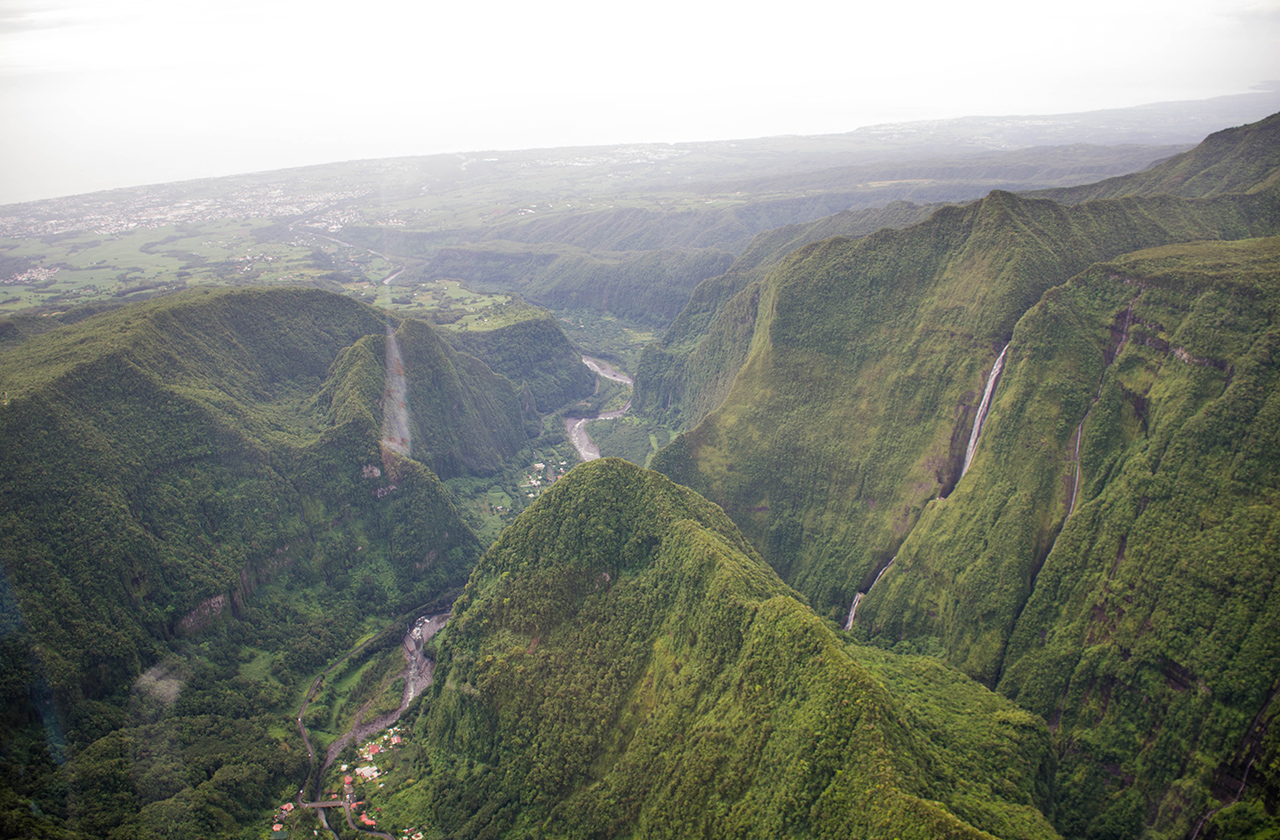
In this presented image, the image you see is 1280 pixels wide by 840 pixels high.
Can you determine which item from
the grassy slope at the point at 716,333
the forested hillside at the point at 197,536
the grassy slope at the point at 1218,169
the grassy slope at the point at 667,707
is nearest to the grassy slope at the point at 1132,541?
the grassy slope at the point at 667,707

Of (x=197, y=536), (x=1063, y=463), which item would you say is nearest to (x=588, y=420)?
(x=197, y=536)

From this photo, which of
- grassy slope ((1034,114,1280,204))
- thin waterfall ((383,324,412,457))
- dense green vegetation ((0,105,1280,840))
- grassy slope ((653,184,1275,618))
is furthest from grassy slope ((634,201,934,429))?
thin waterfall ((383,324,412,457))

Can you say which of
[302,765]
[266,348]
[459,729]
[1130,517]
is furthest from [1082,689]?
[266,348]

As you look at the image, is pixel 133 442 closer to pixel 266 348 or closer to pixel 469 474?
pixel 266 348

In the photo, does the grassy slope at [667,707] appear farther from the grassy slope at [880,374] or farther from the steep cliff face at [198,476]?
the steep cliff face at [198,476]

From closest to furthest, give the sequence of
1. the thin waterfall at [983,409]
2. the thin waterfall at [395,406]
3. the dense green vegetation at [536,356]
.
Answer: the thin waterfall at [983,409] → the thin waterfall at [395,406] → the dense green vegetation at [536,356]

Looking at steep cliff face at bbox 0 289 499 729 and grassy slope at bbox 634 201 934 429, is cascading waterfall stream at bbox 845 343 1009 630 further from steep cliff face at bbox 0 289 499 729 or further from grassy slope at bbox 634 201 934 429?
steep cliff face at bbox 0 289 499 729
